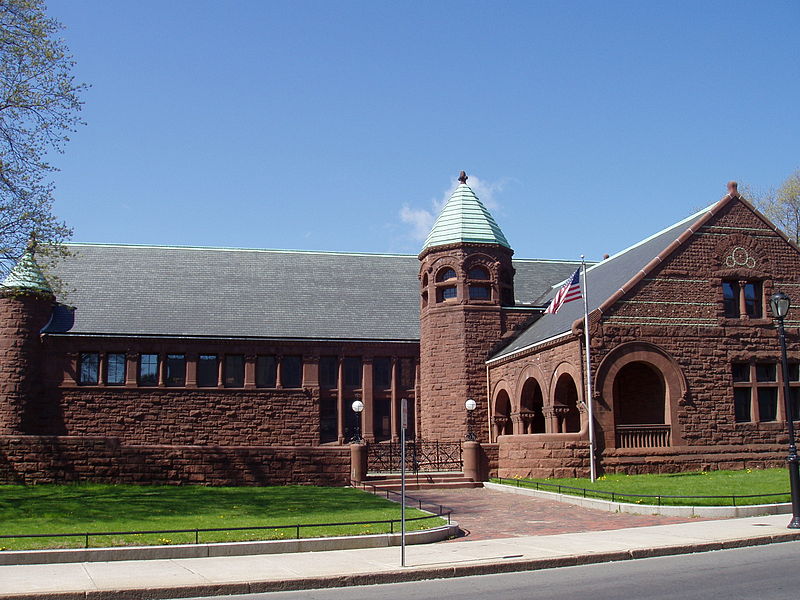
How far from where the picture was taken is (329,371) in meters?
39.0

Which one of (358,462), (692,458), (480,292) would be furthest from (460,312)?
(692,458)

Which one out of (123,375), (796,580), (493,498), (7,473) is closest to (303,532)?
(796,580)

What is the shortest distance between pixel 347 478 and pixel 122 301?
17.2 meters

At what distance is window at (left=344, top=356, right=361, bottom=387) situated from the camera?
1539 inches

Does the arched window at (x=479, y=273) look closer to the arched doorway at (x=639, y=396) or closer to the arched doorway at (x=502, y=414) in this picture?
the arched doorway at (x=502, y=414)

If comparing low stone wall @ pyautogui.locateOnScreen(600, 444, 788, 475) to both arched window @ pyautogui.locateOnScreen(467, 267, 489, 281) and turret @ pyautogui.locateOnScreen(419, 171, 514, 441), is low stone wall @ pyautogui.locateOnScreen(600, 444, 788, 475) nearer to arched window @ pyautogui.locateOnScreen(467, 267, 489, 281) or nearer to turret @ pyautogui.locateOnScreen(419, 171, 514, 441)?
turret @ pyautogui.locateOnScreen(419, 171, 514, 441)

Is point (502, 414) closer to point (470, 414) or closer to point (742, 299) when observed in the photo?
point (470, 414)

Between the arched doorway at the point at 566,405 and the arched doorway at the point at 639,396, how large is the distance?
1571 mm

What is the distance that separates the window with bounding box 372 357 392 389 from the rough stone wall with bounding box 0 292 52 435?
565 inches

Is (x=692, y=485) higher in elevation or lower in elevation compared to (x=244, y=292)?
lower

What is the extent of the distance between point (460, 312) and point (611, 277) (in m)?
7.00

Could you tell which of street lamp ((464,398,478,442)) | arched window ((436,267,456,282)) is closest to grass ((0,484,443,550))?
street lamp ((464,398,478,442))

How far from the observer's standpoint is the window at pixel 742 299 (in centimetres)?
3011

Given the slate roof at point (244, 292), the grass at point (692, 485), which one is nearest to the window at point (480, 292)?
the slate roof at point (244, 292)
